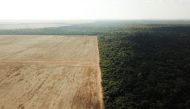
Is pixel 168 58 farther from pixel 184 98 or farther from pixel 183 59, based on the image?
pixel 184 98

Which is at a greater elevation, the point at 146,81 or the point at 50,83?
the point at 146,81

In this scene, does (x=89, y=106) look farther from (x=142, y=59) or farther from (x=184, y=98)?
(x=142, y=59)

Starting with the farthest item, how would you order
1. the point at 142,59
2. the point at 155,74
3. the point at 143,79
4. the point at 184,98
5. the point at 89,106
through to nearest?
the point at 142,59 < the point at 155,74 < the point at 143,79 < the point at 184,98 < the point at 89,106

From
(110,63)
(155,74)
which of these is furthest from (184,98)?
(110,63)

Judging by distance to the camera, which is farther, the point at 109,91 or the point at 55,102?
the point at 109,91

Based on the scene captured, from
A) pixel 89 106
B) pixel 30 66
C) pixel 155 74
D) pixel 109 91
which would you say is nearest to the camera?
pixel 89 106

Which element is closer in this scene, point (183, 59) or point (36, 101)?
point (36, 101)

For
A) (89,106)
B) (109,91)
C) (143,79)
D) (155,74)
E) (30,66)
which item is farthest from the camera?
(30,66)

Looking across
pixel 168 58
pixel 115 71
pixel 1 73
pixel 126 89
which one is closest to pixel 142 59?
pixel 168 58

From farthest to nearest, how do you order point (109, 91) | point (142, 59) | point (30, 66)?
point (142, 59)
point (30, 66)
point (109, 91)
